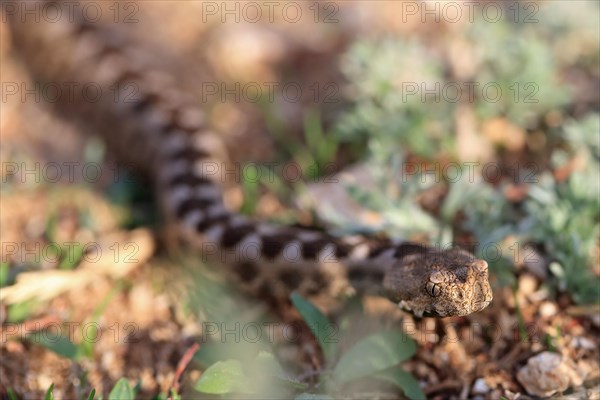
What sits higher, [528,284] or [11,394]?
[528,284]

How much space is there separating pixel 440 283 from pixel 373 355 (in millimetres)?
577

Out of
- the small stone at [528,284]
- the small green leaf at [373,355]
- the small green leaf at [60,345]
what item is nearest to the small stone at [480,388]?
the small green leaf at [373,355]

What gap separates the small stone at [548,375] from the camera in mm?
3945

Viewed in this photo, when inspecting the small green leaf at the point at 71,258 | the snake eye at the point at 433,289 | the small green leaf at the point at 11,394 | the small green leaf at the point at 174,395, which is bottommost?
the small green leaf at the point at 11,394

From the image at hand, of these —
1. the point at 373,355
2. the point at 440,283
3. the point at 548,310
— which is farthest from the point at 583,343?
the point at 373,355

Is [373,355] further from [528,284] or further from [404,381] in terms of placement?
[528,284]

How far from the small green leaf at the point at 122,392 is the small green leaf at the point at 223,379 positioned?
353mm

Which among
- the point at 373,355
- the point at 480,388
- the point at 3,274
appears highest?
the point at 3,274

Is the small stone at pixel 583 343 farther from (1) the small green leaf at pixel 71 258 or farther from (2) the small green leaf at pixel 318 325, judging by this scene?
(1) the small green leaf at pixel 71 258

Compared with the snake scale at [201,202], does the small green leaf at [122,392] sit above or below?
below

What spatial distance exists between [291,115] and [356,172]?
1433 millimetres

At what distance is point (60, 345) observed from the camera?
4.27 m

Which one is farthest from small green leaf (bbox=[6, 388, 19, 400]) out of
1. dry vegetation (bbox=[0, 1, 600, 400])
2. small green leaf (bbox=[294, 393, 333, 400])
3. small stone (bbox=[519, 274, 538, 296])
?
small stone (bbox=[519, 274, 538, 296])

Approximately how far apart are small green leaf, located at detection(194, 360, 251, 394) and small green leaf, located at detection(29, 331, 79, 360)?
955 mm
